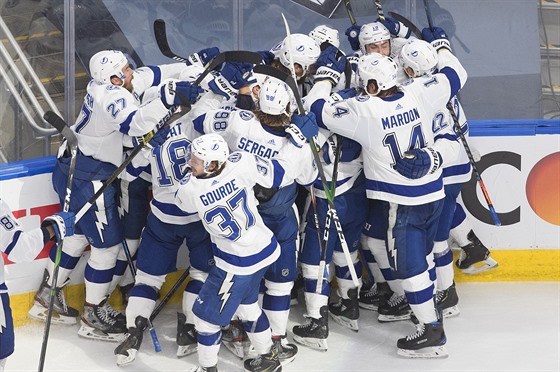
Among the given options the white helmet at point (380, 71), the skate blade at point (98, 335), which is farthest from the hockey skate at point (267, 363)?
the white helmet at point (380, 71)

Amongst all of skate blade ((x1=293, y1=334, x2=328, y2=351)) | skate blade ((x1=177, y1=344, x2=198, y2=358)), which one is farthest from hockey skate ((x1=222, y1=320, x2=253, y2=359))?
skate blade ((x1=293, y1=334, x2=328, y2=351))

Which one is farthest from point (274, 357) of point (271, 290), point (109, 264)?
point (109, 264)

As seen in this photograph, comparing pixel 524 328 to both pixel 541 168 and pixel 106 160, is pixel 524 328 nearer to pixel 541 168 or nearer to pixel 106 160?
pixel 541 168

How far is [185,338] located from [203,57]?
4.42 ft

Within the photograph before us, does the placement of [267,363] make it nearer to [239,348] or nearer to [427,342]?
[239,348]

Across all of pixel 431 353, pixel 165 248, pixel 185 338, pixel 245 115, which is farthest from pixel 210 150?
pixel 431 353

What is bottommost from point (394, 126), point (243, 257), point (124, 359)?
point (124, 359)

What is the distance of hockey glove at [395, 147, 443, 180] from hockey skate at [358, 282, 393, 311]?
0.88m

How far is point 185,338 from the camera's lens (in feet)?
18.2

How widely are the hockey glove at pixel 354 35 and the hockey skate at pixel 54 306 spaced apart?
6.06 feet

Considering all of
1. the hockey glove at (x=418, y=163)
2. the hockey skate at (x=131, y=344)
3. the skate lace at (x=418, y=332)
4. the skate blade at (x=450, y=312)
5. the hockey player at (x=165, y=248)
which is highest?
the hockey glove at (x=418, y=163)

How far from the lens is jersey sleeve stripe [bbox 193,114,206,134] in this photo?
17.6 ft

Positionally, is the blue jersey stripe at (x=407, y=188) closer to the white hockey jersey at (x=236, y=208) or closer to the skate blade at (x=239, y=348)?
the white hockey jersey at (x=236, y=208)

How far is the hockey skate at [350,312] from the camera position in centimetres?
584
